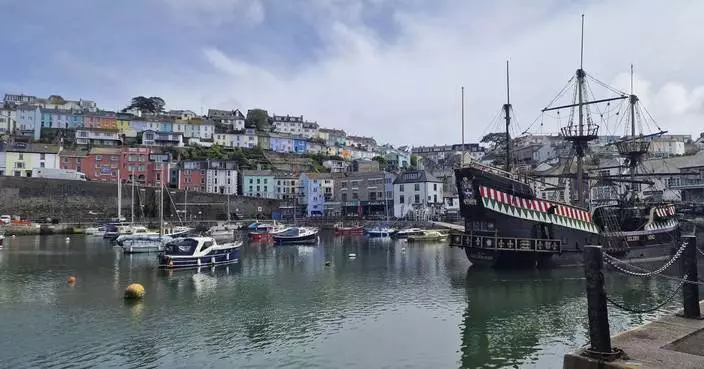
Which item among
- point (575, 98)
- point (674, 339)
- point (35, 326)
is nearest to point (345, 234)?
point (575, 98)

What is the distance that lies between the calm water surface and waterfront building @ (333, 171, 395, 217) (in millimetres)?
62011

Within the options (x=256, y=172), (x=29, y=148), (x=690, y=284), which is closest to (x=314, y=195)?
(x=256, y=172)

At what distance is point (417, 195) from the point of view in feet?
296

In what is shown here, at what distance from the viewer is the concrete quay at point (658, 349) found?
8.47m

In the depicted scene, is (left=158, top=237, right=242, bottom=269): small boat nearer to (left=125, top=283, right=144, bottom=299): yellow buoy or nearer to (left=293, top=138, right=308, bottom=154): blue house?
(left=125, top=283, right=144, bottom=299): yellow buoy

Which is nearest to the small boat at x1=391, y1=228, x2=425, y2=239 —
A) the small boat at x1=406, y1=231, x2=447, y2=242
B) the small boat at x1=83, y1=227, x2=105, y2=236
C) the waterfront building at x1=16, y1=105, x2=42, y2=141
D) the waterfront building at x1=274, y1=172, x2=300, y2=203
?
the small boat at x1=406, y1=231, x2=447, y2=242

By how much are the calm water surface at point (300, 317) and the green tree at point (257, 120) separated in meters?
118

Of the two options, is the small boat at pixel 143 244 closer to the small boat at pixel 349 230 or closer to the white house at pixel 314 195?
the small boat at pixel 349 230

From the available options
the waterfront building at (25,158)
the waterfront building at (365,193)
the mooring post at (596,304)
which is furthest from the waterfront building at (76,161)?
the mooring post at (596,304)

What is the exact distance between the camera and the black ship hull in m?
31.0

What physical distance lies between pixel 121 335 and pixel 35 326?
392 centimetres

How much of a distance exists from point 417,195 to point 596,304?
81.0m

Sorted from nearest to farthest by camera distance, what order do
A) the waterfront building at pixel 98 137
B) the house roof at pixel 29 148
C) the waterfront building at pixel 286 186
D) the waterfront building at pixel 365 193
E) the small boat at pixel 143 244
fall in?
the small boat at pixel 143 244
the house roof at pixel 29 148
the waterfront building at pixel 365 193
the waterfront building at pixel 286 186
the waterfront building at pixel 98 137

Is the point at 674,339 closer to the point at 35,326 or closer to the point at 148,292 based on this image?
the point at 35,326
